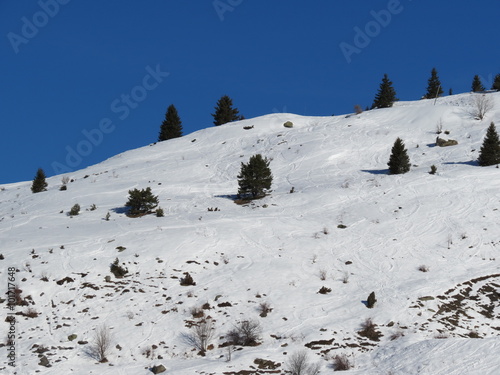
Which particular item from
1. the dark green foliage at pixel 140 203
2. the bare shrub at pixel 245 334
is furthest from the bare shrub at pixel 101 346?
the dark green foliage at pixel 140 203

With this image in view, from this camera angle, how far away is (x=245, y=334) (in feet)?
50.3

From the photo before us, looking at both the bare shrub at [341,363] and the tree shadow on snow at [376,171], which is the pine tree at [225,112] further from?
the bare shrub at [341,363]

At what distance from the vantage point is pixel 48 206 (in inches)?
1243

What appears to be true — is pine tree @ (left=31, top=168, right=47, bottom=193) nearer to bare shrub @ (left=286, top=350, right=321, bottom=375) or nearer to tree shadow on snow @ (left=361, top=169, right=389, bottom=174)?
tree shadow on snow @ (left=361, top=169, right=389, bottom=174)

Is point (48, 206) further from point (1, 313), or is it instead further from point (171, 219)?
point (1, 313)

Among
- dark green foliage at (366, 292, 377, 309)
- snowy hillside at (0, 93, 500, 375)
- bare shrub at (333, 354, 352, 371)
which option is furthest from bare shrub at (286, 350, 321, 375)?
dark green foliage at (366, 292, 377, 309)

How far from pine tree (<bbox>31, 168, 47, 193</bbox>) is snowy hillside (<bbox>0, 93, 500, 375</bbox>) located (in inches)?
113

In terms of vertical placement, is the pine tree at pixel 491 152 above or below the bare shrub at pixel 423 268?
above

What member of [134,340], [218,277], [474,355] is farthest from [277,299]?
[474,355]

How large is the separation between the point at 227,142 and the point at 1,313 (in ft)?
118

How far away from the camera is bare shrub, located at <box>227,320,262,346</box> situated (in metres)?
15.2

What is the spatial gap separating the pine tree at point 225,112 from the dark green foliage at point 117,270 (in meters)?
50.3

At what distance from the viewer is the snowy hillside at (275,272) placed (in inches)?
567

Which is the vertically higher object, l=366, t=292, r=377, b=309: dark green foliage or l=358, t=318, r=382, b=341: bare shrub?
l=366, t=292, r=377, b=309: dark green foliage
